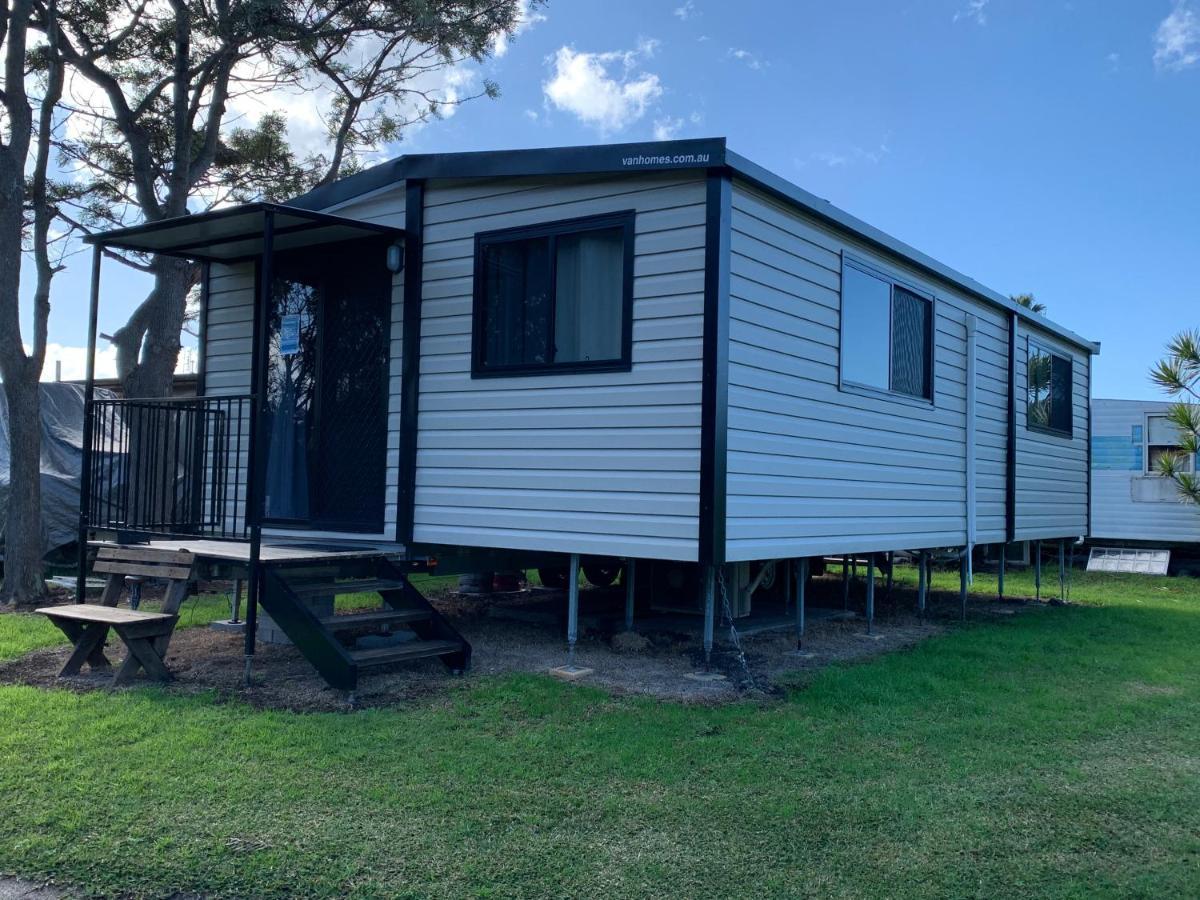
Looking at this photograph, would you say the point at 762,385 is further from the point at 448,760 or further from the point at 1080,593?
the point at 1080,593

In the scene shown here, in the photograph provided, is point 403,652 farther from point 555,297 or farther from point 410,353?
point 555,297

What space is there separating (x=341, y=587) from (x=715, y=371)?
8.94 feet

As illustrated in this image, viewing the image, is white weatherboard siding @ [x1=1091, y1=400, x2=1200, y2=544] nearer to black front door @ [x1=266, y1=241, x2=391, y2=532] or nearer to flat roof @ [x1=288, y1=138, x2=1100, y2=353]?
flat roof @ [x1=288, y1=138, x2=1100, y2=353]

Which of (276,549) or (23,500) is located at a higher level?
(23,500)

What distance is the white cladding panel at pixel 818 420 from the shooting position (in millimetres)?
6477

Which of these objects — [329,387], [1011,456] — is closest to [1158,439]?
[1011,456]

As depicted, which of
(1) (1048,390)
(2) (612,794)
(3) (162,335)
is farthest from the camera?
(1) (1048,390)

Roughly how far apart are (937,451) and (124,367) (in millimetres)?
10149

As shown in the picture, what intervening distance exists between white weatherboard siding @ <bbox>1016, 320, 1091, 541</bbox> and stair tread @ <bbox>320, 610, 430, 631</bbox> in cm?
747

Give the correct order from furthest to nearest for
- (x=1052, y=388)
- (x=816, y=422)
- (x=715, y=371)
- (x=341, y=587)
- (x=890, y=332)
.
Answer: (x=1052, y=388) < (x=890, y=332) < (x=816, y=422) < (x=341, y=587) < (x=715, y=371)

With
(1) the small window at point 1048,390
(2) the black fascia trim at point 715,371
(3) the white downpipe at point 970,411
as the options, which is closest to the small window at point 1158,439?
(1) the small window at point 1048,390

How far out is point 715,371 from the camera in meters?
6.09

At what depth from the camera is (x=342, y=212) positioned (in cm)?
799

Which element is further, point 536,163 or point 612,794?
point 536,163
